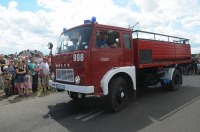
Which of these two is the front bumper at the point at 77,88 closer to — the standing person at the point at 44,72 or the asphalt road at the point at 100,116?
the asphalt road at the point at 100,116

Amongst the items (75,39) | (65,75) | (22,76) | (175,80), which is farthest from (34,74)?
(175,80)

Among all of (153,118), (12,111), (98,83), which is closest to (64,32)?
(98,83)

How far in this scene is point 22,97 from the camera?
977 cm

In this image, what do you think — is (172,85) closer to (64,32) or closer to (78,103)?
(78,103)

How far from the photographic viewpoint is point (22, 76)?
32.8 ft

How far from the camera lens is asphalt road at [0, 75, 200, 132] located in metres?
5.43

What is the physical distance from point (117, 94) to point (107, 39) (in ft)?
5.51

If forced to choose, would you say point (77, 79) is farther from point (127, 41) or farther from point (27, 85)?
point (27, 85)

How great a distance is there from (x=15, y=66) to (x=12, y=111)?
385 centimetres

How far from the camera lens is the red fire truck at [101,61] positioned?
6125 mm

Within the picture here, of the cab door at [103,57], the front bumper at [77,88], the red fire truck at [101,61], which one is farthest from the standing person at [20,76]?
the cab door at [103,57]

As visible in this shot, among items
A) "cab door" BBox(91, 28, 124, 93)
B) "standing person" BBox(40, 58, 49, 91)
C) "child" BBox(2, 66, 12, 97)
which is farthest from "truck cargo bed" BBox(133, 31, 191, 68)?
→ "child" BBox(2, 66, 12, 97)

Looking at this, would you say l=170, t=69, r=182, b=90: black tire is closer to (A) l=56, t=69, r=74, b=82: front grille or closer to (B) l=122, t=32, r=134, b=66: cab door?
(B) l=122, t=32, r=134, b=66: cab door

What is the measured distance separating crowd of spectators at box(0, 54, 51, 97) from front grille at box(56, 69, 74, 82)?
139 inches
